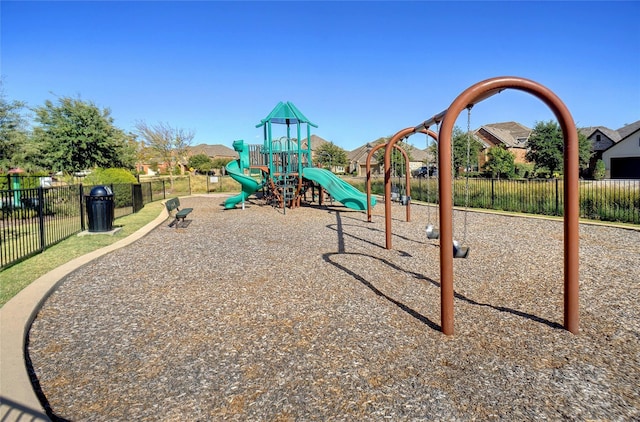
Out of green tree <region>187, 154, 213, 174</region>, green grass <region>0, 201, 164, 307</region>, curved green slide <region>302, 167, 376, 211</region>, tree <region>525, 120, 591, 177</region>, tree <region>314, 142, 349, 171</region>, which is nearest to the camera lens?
green grass <region>0, 201, 164, 307</region>

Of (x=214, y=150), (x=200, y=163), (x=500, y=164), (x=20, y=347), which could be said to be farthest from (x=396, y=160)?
(x=214, y=150)

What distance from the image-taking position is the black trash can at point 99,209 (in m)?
11.1

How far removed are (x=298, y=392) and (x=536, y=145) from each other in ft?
145

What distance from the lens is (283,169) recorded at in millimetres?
19094

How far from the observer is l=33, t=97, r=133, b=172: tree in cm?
2403

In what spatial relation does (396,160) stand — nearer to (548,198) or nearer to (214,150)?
(548,198)

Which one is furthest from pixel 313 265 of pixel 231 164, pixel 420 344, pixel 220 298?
pixel 231 164

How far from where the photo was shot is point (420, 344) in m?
4.11

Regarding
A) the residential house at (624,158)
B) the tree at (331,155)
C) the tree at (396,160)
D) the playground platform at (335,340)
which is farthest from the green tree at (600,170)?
the playground platform at (335,340)

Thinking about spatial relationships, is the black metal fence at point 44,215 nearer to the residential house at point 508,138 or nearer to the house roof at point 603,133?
the residential house at point 508,138

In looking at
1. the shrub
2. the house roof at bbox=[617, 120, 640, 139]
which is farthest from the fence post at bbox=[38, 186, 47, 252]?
the house roof at bbox=[617, 120, 640, 139]

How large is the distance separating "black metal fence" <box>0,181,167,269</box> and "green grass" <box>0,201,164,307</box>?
256 millimetres

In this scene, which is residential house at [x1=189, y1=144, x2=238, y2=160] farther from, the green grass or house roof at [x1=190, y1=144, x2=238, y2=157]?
the green grass

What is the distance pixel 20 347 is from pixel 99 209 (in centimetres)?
796
